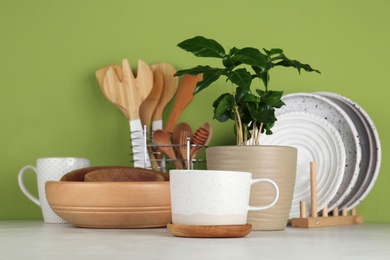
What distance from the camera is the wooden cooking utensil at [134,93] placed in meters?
1.54

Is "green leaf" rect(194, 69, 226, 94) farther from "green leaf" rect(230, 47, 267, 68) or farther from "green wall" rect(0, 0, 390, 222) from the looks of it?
"green wall" rect(0, 0, 390, 222)

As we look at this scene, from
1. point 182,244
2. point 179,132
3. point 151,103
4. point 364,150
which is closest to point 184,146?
point 179,132

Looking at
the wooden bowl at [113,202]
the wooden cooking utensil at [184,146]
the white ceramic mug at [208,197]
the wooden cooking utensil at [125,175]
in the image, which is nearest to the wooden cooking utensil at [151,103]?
the wooden cooking utensil at [184,146]

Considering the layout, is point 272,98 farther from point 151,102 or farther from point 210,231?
point 151,102

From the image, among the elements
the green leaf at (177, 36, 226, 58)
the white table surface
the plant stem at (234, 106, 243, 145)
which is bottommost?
the white table surface

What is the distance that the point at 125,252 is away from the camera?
2.82ft

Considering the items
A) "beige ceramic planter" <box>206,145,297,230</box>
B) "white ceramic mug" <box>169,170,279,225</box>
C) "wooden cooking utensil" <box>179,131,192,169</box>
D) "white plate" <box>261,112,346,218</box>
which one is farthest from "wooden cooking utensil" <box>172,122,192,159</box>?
"white ceramic mug" <box>169,170,279,225</box>

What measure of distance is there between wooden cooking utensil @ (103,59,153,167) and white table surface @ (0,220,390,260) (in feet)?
1.07

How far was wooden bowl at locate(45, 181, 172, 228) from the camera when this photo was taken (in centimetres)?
119

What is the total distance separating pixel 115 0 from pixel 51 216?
1.86 feet

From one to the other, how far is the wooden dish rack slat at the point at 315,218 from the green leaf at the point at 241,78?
0.29m

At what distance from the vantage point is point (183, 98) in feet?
5.16

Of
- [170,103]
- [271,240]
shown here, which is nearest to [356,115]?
[170,103]

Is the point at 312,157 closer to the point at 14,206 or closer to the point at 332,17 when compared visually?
the point at 332,17
